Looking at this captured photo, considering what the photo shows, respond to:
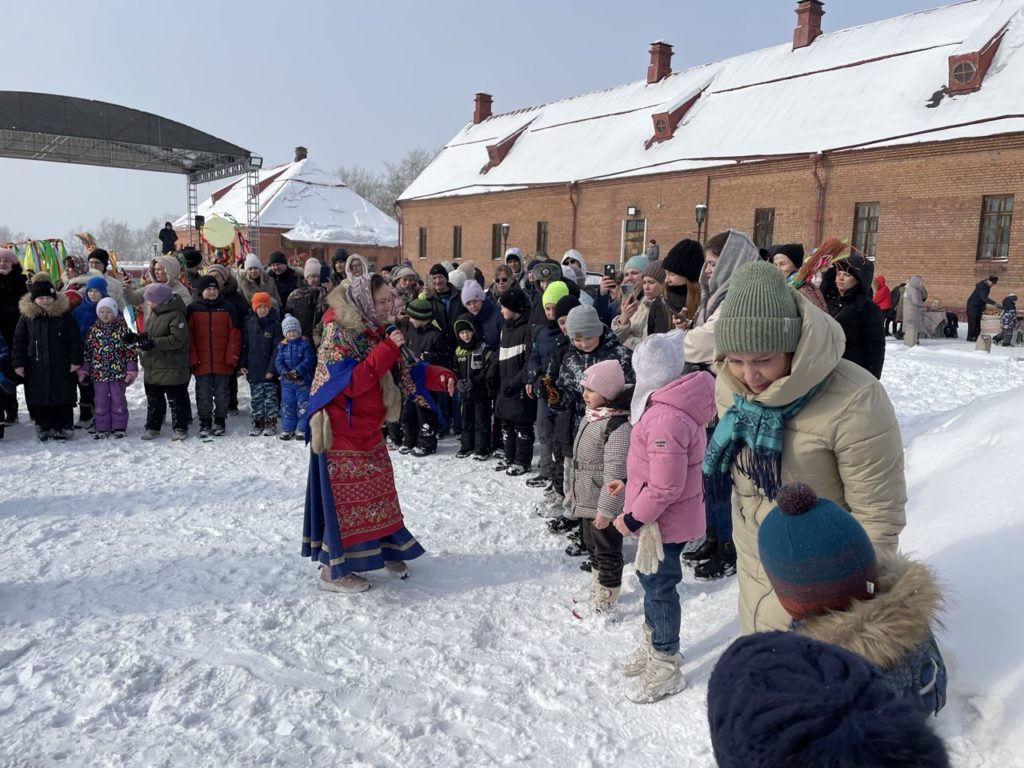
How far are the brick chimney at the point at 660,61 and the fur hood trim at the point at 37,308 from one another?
28.8 meters

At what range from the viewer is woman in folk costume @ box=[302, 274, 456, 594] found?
13.2 feet

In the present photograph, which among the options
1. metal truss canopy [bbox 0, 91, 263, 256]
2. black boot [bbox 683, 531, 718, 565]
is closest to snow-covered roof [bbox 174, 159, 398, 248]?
metal truss canopy [bbox 0, 91, 263, 256]

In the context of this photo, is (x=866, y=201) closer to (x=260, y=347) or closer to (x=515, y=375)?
(x=515, y=375)

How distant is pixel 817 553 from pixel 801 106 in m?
25.4

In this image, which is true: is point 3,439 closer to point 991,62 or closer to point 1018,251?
point 1018,251

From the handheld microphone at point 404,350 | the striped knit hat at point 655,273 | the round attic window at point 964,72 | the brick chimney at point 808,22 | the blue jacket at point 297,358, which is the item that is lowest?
the blue jacket at point 297,358

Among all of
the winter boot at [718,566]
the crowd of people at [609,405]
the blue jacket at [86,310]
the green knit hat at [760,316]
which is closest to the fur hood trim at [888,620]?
the crowd of people at [609,405]

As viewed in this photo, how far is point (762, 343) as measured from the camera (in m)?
1.98

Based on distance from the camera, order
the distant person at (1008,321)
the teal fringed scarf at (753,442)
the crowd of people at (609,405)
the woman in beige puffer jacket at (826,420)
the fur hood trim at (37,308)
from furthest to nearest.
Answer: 1. the distant person at (1008,321)
2. the fur hood trim at (37,308)
3. the teal fringed scarf at (753,442)
4. the woman in beige puffer jacket at (826,420)
5. the crowd of people at (609,405)

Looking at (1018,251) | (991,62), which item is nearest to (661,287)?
(1018,251)

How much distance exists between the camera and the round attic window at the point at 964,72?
19027mm

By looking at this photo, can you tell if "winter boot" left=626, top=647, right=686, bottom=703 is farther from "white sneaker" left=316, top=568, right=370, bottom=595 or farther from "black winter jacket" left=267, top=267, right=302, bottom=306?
"black winter jacket" left=267, top=267, right=302, bottom=306

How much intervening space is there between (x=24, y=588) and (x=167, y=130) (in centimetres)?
1912

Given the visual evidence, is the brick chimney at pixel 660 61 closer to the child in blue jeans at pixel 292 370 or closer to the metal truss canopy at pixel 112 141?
the metal truss canopy at pixel 112 141
